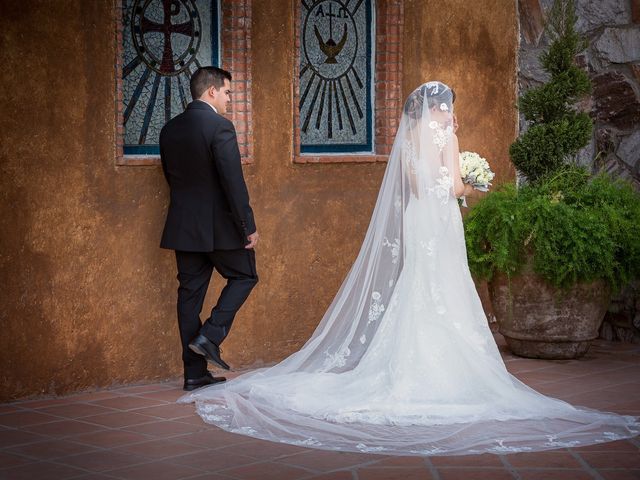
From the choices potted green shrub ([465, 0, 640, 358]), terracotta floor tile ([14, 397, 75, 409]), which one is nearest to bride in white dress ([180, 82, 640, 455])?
terracotta floor tile ([14, 397, 75, 409])

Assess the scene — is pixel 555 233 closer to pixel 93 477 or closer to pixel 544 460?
pixel 544 460

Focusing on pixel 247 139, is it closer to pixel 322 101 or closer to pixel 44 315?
pixel 322 101

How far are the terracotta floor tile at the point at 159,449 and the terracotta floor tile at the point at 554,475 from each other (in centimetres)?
170

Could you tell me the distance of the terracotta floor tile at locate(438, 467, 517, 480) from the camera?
4976 mm

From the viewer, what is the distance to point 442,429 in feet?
19.4

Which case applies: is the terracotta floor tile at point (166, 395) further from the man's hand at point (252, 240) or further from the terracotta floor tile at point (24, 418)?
the man's hand at point (252, 240)

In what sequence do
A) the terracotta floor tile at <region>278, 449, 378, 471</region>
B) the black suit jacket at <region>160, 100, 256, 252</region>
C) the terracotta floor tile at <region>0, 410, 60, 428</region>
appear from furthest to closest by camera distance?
the black suit jacket at <region>160, 100, 256, 252</region>
the terracotta floor tile at <region>0, 410, 60, 428</region>
the terracotta floor tile at <region>278, 449, 378, 471</region>

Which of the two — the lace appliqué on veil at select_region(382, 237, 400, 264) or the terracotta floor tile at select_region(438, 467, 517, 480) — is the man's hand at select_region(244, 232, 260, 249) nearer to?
the lace appliqué on veil at select_region(382, 237, 400, 264)

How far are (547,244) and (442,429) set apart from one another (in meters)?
2.49

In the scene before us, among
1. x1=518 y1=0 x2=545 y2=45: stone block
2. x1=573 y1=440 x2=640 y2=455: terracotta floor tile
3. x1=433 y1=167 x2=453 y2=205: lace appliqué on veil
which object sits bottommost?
x1=573 y1=440 x2=640 y2=455: terracotta floor tile

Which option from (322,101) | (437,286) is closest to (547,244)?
(437,286)

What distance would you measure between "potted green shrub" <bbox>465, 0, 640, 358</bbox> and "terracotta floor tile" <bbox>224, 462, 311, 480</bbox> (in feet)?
11.2

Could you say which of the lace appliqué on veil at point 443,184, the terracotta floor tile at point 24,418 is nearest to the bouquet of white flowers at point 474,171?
the lace appliqué on veil at point 443,184

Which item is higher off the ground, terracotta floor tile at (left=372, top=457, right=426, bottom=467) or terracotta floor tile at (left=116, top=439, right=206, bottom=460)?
terracotta floor tile at (left=372, top=457, right=426, bottom=467)
